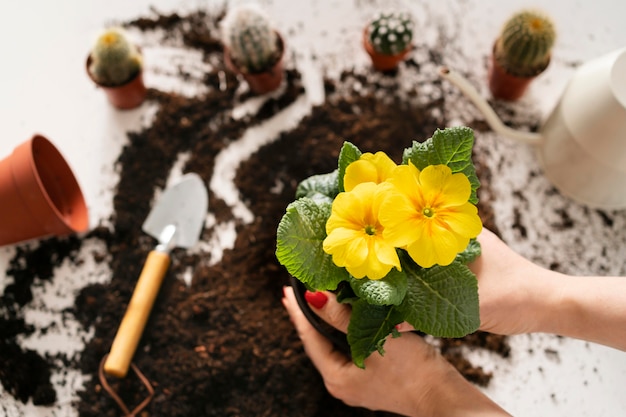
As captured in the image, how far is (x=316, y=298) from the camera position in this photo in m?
0.82

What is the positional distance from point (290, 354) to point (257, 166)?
1.29 ft

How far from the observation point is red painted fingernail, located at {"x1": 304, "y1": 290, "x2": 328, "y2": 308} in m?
0.82

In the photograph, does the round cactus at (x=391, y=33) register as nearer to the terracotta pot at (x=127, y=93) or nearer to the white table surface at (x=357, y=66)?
the white table surface at (x=357, y=66)

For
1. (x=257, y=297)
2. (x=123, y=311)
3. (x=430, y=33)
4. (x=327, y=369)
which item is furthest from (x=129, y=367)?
(x=430, y=33)

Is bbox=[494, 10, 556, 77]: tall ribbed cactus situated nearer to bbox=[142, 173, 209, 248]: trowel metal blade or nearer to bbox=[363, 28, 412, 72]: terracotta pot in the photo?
bbox=[363, 28, 412, 72]: terracotta pot

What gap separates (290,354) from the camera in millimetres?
1061

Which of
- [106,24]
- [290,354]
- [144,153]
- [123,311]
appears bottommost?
[290,354]

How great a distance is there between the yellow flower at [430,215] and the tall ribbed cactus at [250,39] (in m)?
0.65

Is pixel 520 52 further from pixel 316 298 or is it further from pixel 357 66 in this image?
pixel 316 298

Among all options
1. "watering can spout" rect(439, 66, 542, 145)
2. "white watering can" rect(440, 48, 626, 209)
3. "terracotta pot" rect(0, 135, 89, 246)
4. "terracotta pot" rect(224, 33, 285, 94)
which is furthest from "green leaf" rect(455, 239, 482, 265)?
"terracotta pot" rect(0, 135, 89, 246)

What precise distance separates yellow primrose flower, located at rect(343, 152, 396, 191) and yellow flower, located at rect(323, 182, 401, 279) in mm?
32

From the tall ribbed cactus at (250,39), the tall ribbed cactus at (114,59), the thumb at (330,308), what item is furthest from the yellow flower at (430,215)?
the tall ribbed cactus at (114,59)

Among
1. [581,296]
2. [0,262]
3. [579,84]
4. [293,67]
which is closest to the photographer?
[581,296]

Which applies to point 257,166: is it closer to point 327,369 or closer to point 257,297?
point 257,297
